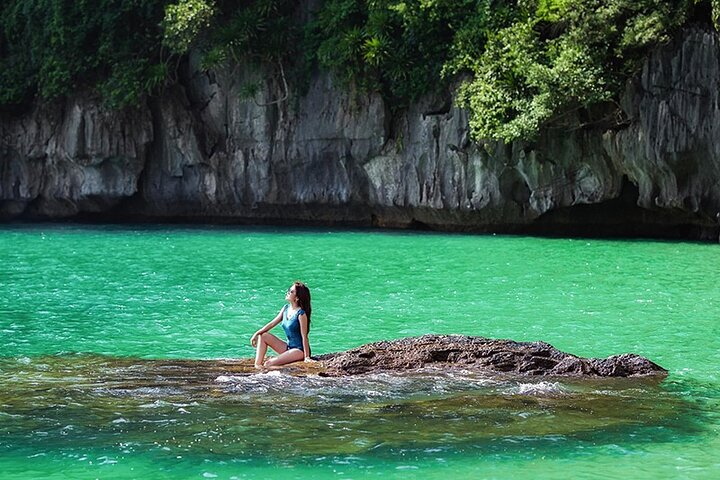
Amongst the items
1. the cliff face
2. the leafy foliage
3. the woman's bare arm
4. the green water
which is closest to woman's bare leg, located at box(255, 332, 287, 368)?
the woman's bare arm

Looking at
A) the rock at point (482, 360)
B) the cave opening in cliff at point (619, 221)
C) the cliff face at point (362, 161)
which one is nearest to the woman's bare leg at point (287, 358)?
the rock at point (482, 360)

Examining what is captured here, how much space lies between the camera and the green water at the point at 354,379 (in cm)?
820

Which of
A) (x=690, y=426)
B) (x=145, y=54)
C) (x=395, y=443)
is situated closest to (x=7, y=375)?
(x=395, y=443)

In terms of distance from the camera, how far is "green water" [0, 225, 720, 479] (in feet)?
26.9

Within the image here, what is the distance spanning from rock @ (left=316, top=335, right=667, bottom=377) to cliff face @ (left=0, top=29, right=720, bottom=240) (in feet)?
54.8

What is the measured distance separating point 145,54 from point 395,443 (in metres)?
32.5

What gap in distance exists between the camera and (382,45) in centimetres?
3209

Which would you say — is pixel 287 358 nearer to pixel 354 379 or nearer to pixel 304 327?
pixel 304 327

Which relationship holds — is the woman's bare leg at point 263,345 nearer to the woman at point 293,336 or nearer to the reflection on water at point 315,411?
the woman at point 293,336

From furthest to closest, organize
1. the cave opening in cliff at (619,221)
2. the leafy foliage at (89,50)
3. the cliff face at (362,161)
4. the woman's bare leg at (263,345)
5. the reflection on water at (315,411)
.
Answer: the leafy foliage at (89,50), the cave opening in cliff at (619,221), the cliff face at (362,161), the woman's bare leg at (263,345), the reflection on water at (315,411)

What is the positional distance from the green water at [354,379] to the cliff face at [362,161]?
9.77 feet

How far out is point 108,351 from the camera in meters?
13.6

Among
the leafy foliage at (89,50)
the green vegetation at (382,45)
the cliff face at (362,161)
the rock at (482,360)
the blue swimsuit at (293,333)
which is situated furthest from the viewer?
the leafy foliage at (89,50)

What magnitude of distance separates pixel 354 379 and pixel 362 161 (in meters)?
25.2
